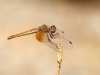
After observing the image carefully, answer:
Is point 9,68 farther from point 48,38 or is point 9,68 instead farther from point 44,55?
point 48,38

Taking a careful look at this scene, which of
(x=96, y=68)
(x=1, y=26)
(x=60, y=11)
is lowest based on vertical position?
(x=96, y=68)

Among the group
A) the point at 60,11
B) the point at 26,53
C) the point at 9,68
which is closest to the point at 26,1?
the point at 60,11

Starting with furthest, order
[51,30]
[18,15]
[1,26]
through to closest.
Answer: [18,15], [1,26], [51,30]

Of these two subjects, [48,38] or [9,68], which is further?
[9,68]

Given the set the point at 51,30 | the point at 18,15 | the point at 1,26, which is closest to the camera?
the point at 51,30

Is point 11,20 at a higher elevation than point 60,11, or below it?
below

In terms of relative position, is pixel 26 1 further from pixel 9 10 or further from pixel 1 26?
pixel 1 26
